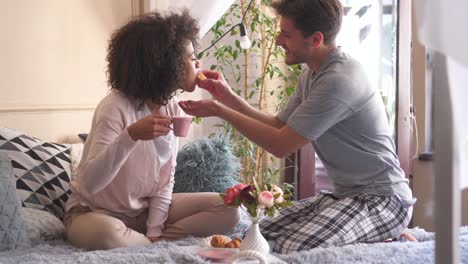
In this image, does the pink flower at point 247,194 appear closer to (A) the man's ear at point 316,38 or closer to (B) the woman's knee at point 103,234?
(B) the woman's knee at point 103,234

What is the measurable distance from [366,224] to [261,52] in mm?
1945

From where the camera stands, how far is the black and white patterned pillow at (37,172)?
2414 mm

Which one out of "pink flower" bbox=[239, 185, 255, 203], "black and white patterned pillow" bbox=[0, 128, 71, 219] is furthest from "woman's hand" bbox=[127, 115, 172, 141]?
"black and white patterned pillow" bbox=[0, 128, 71, 219]

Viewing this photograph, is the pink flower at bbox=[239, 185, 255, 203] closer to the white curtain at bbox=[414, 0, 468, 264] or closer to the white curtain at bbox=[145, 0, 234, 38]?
the white curtain at bbox=[414, 0, 468, 264]

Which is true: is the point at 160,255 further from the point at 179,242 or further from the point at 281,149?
the point at 281,149

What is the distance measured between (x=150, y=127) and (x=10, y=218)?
54cm

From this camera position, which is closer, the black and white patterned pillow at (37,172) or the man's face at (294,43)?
the man's face at (294,43)

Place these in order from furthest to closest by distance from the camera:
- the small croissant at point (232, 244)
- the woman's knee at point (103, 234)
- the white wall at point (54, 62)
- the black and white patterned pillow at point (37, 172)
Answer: the white wall at point (54, 62), the black and white patterned pillow at point (37, 172), the woman's knee at point (103, 234), the small croissant at point (232, 244)

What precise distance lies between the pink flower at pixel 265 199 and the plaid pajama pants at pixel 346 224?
29 centimetres

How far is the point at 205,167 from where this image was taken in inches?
113

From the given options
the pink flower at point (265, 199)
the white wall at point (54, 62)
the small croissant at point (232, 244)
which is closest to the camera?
the pink flower at point (265, 199)

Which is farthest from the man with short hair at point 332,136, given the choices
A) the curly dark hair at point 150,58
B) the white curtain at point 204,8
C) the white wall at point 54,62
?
the white wall at point 54,62

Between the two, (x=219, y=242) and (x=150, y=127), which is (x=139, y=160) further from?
(x=219, y=242)

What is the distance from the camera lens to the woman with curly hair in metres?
2.08
